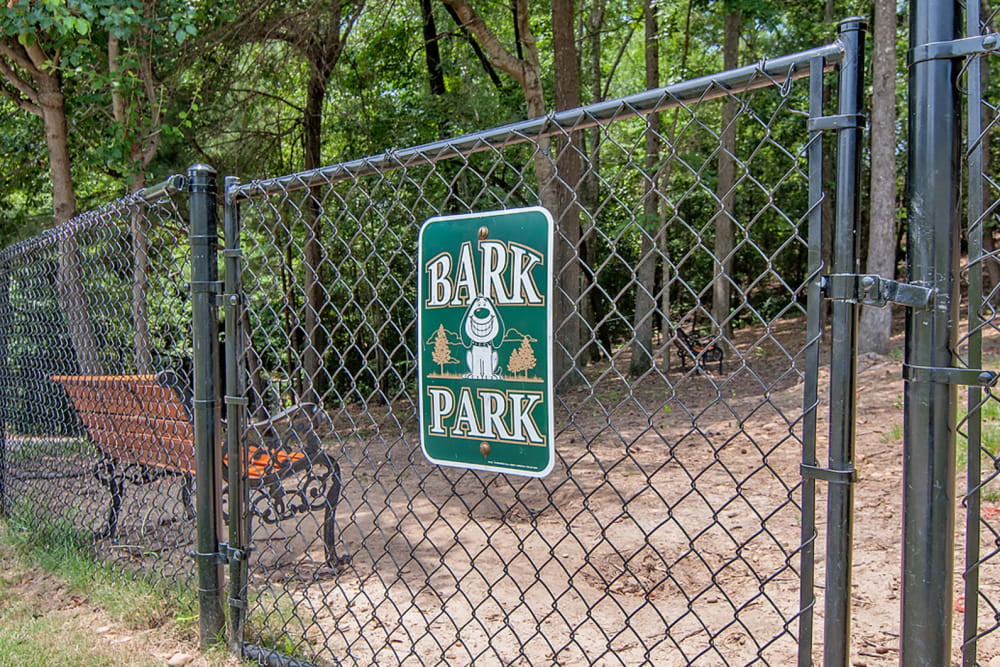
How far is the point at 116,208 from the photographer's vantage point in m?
3.30

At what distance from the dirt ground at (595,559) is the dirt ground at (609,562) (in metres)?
0.01

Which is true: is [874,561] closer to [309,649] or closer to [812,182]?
[309,649]

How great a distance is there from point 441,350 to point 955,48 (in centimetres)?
126

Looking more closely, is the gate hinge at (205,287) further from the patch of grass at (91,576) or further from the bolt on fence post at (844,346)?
the bolt on fence post at (844,346)

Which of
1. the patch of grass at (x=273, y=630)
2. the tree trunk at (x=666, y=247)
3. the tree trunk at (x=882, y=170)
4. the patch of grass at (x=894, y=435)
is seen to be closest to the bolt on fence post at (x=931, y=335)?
the tree trunk at (x=666, y=247)

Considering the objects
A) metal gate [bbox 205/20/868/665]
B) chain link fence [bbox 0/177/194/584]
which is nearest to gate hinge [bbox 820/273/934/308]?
metal gate [bbox 205/20/868/665]

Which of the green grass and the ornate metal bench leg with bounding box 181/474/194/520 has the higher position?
the ornate metal bench leg with bounding box 181/474/194/520

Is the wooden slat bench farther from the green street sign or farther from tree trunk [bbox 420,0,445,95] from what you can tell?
tree trunk [bbox 420,0,445,95]

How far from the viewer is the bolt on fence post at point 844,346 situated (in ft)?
4.61

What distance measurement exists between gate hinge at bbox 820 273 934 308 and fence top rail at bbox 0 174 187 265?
226cm

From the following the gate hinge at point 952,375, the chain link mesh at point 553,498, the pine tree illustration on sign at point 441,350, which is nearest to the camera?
the gate hinge at point 952,375

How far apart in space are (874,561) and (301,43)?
8.45 m

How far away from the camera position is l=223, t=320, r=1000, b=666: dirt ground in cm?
221

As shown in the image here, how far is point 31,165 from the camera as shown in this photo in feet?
33.7
